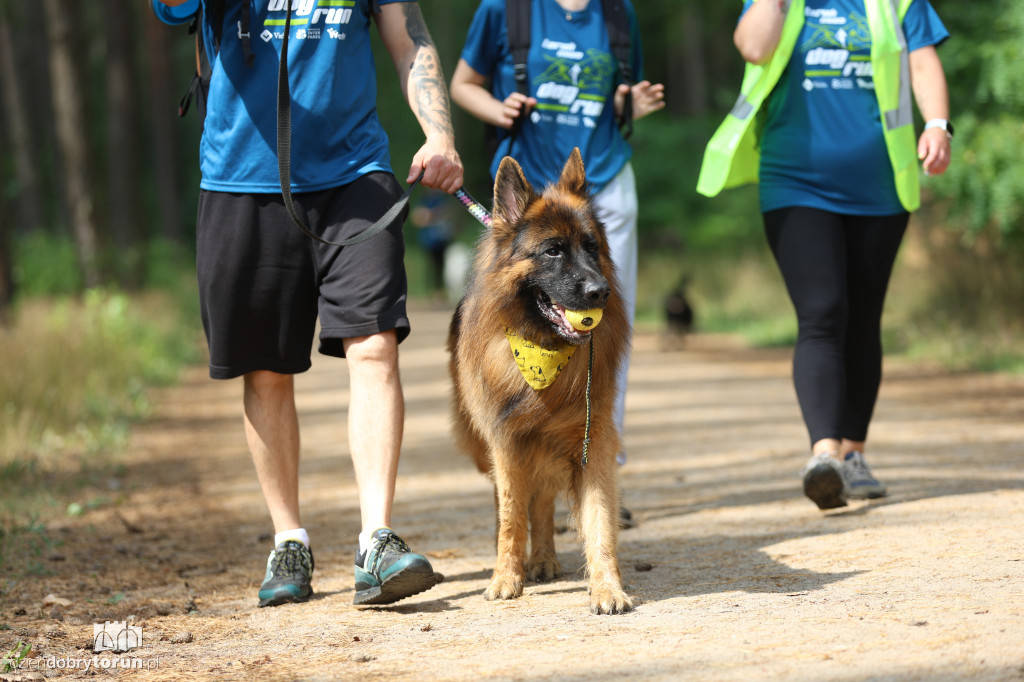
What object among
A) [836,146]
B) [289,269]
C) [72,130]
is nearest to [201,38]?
[289,269]

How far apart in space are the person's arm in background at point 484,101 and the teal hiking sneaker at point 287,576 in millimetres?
2134

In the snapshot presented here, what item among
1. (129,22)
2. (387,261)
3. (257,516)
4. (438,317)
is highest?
(129,22)

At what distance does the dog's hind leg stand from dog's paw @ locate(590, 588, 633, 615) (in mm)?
644

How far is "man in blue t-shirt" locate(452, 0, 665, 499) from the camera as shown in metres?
5.17

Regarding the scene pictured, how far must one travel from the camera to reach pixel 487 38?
17.3ft

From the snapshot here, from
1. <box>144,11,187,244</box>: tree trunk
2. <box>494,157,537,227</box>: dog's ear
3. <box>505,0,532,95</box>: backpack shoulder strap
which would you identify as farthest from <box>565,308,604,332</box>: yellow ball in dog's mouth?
<box>144,11,187,244</box>: tree trunk

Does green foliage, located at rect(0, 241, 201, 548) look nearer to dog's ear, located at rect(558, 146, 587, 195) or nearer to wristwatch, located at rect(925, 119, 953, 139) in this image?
dog's ear, located at rect(558, 146, 587, 195)

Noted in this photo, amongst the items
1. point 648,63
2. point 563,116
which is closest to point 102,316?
point 563,116

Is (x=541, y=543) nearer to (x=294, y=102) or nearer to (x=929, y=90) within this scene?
(x=294, y=102)

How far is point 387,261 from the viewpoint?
4.07 m

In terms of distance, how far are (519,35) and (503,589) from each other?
2584 mm

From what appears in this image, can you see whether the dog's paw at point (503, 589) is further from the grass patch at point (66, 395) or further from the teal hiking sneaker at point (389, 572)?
the grass patch at point (66, 395)

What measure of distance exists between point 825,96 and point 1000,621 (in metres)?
2.78

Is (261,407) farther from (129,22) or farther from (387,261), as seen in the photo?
(129,22)
